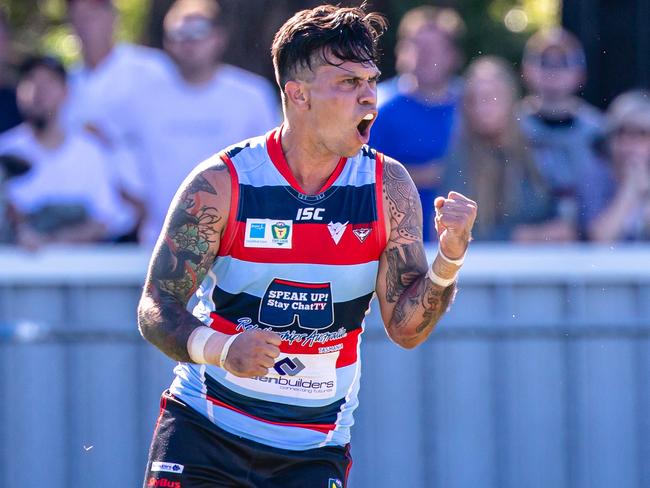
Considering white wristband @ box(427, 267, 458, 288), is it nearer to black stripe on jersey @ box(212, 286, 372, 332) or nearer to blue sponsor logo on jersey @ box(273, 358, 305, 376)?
black stripe on jersey @ box(212, 286, 372, 332)

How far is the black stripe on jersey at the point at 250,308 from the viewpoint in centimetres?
421

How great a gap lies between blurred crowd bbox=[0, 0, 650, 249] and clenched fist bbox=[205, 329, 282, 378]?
141 inches

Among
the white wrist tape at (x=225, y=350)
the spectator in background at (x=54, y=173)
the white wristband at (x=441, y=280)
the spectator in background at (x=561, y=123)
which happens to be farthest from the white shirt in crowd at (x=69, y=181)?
the white wrist tape at (x=225, y=350)

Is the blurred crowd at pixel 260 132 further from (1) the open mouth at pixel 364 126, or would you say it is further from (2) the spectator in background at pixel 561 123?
(1) the open mouth at pixel 364 126

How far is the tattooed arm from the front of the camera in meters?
4.29

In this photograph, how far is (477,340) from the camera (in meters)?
6.90

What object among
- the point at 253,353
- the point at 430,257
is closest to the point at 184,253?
the point at 253,353

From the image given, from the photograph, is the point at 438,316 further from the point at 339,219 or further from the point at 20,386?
the point at 20,386

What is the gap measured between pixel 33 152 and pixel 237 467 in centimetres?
415

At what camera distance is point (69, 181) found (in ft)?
25.5

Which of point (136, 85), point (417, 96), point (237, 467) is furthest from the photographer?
point (136, 85)

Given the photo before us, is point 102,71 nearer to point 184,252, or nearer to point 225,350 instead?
point 184,252

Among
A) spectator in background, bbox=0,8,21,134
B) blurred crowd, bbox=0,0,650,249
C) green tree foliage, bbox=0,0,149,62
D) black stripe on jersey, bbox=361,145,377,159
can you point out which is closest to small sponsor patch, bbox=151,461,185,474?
black stripe on jersey, bbox=361,145,377,159

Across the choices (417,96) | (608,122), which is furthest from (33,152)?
(608,122)
